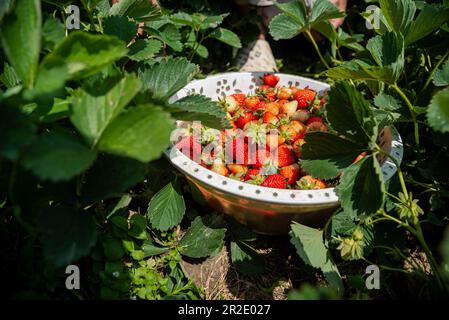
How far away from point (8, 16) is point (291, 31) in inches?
31.0

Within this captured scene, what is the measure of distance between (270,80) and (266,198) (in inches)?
21.8

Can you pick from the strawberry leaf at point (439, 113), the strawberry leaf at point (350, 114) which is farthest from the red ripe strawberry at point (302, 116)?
the strawberry leaf at point (439, 113)

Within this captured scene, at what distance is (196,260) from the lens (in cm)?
114

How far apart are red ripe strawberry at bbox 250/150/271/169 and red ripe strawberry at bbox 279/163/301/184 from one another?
5 cm

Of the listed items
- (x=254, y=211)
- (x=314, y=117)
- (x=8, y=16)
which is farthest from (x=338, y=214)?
(x=8, y=16)

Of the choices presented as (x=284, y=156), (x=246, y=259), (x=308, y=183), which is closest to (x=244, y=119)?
(x=284, y=156)

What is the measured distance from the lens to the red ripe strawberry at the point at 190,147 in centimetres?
117

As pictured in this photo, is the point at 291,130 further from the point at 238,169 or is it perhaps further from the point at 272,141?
the point at 238,169

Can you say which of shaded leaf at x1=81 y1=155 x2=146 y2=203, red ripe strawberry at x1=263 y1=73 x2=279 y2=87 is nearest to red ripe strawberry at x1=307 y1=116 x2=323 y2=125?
red ripe strawberry at x1=263 y1=73 x2=279 y2=87

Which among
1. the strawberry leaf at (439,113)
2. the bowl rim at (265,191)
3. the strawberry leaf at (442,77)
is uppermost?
the strawberry leaf at (439,113)

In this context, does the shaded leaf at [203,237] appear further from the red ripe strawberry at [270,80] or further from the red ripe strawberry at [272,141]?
the red ripe strawberry at [270,80]

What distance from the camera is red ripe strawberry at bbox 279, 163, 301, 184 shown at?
1147 mm

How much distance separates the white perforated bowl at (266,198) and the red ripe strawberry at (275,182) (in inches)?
2.6
